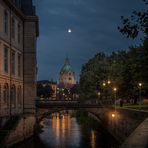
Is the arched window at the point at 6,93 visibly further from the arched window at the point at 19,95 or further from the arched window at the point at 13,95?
the arched window at the point at 19,95

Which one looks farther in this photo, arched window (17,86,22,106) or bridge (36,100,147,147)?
arched window (17,86,22,106)

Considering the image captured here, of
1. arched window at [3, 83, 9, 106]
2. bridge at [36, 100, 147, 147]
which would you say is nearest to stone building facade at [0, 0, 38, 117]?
arched window at [3, 83, 9, 106]

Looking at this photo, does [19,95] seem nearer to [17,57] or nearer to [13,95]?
[13,95]

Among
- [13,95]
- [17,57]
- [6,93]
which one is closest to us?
[6,93]

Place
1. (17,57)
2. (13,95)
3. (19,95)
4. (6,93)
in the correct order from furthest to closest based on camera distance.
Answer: (19,95) < (17,57) < (13,95) < (6,93)

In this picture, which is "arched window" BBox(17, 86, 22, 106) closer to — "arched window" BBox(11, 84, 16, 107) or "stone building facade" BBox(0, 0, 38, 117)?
"stone building facade" BBox(0, 0, 38, 117)

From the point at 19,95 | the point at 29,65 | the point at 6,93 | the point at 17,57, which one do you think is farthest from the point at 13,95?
the point at 29,65

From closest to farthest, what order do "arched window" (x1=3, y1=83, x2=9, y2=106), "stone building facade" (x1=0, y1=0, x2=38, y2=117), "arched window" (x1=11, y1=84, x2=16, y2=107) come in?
1. "stone building facade" (x1=0, y1=0, x2=38, y2=117)
2. "arched window" (x1=3, y1=83, x2=9, y2=106)
3. "arched window" (x1=11, y1=84, x2=16, y2=107)

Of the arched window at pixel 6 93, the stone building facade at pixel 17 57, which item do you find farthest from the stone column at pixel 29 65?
the arched window at pixel 6 93

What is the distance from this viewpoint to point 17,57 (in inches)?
2419

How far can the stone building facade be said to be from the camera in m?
53.0

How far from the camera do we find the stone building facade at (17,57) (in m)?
53.0

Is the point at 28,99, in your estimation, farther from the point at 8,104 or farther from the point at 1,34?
the point at 1,34

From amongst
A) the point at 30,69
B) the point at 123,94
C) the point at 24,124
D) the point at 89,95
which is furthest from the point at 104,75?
the point at 24,124
